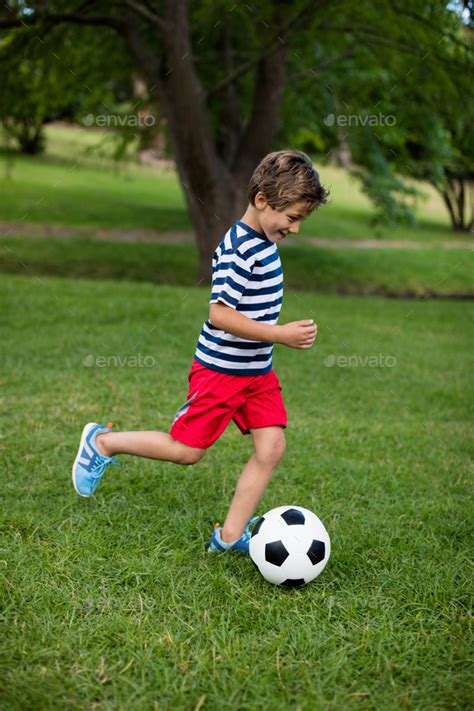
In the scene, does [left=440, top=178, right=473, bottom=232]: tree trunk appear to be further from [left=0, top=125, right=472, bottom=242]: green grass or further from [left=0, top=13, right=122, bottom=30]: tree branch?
[left=0, top=13, right=122, bottom=30]: tree branch

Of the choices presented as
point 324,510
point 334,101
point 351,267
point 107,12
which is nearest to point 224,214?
point 107,12

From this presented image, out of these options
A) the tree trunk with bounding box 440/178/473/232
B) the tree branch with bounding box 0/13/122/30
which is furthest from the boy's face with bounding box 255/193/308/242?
the tree trunk with bounding box 440/178/473/232

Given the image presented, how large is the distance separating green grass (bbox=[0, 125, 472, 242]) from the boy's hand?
10.1 metres

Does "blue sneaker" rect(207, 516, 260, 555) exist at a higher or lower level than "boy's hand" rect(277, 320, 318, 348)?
lower

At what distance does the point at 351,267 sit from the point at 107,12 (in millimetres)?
7832

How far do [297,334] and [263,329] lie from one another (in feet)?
0.42

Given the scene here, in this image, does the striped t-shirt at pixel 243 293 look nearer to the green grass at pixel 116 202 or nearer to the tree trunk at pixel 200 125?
the tree trunk at pixel 200 125

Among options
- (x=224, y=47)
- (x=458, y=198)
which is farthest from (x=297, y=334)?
(x=458, y=198)

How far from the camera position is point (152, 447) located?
2996 millimetres

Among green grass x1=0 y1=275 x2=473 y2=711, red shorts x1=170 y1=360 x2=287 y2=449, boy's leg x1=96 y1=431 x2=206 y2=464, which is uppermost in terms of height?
red shorts x1=170 y1=360 x2=287 y2=449

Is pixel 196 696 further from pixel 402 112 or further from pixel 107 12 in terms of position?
pixel 402 112

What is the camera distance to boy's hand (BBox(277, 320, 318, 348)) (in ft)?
8.65

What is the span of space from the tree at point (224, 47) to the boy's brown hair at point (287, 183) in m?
7.11

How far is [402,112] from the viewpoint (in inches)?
545
